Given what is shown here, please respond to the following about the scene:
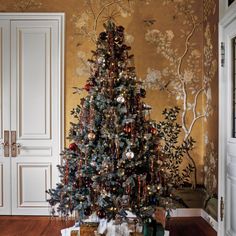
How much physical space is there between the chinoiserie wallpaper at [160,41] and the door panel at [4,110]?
0.36 metres

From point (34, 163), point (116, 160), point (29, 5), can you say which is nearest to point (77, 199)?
point (116, 160)

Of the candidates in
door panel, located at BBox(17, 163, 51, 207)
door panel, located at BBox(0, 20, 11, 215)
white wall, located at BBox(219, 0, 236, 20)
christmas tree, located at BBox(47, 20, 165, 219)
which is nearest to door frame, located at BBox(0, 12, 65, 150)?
door panel, located at BBox(0, 20, 11, 215)

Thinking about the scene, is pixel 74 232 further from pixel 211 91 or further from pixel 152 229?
pixel 211 91

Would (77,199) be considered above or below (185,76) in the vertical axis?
below

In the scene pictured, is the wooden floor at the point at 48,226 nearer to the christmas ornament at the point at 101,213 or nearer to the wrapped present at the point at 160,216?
the wrapped present at the point at 160,216

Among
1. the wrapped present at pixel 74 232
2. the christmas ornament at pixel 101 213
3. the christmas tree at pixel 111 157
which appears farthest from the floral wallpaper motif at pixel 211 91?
the wrapped present at pixel 74 232

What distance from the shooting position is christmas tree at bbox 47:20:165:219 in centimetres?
282

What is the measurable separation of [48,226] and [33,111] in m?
1.36

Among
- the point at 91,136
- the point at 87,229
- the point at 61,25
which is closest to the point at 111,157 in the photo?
the point at 91,136

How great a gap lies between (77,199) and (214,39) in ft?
7.36

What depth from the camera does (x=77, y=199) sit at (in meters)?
2.86

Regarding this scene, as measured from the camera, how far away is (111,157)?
9.35 ft

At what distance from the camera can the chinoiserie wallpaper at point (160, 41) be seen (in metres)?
3.98

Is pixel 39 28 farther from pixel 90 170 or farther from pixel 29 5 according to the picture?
pixel 90 170
